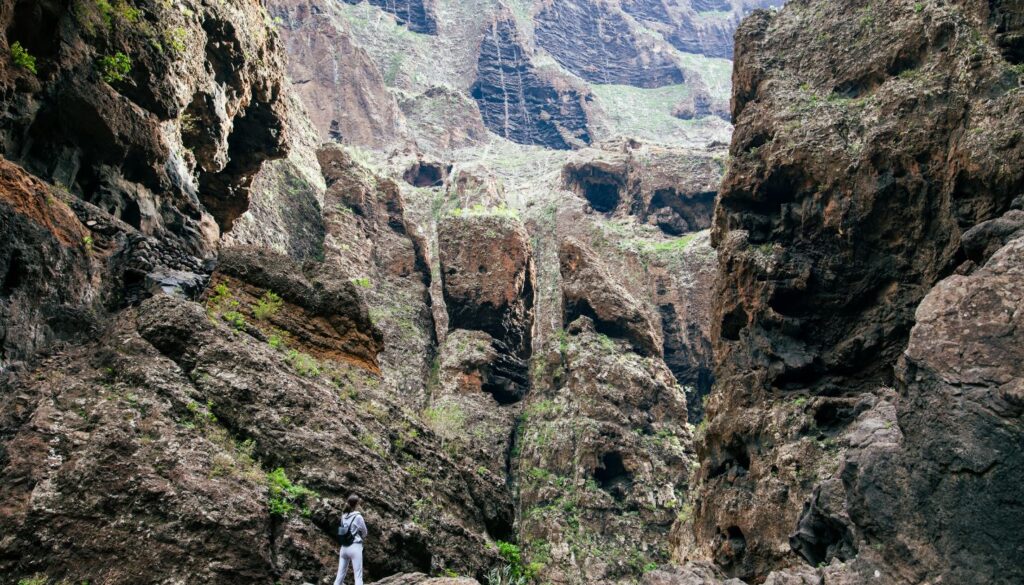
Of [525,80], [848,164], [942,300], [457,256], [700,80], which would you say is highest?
[700,80]

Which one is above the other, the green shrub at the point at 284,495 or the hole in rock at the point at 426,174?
the hole in rock at the point at 426,174

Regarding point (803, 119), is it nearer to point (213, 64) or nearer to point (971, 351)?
point (971, 351)

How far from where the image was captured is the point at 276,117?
88.9 ft

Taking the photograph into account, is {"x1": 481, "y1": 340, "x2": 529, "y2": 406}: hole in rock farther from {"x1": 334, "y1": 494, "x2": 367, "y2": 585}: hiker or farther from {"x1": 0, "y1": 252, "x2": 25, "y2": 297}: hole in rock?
{"x1": 0, "y1": 252, "x2": 25, "y2": 297}: hole in rock

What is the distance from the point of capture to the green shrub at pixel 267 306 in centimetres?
1594

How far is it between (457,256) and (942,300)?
3500 centimetres

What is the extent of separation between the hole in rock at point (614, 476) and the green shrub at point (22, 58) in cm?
2899

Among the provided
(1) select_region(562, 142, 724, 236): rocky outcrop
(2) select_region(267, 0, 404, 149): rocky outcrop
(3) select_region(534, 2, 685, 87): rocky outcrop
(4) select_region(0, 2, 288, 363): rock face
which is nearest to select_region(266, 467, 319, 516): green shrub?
(4) select_region(0, 2, 288, 363): rock face

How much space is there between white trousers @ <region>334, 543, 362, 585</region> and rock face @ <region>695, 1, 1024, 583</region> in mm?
8095

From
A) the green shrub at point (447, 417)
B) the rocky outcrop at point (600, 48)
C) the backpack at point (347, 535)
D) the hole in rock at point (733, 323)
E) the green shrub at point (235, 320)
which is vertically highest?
the rocky outcrop at point (600, 48)

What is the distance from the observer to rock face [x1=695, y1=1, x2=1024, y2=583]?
37.1 feet

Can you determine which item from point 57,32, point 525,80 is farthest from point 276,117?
point 525,80

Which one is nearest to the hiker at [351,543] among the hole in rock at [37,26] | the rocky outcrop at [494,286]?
the hole in rock at [37,26]

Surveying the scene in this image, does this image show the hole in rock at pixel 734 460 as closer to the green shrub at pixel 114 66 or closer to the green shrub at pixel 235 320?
the green shrub at pixel 235 320
